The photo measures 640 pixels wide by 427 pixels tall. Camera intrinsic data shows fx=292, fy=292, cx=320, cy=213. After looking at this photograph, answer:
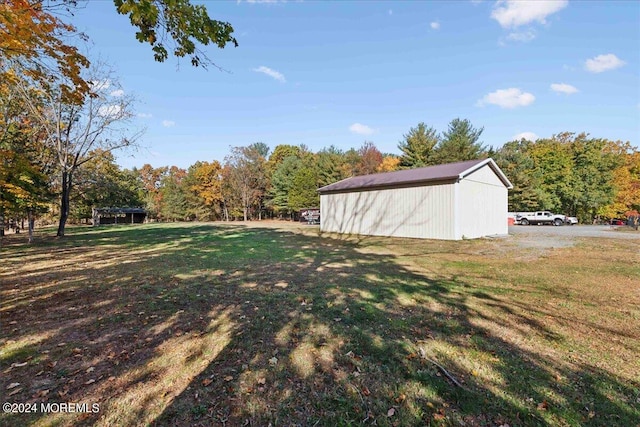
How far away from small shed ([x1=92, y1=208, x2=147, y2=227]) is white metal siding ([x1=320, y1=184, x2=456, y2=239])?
116 ft

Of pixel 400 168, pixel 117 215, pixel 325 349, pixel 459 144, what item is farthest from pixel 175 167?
pixel 325 349

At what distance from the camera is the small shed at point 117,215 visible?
38938 millimetres

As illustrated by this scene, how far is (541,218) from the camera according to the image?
26266mm

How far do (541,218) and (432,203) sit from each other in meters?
19.0

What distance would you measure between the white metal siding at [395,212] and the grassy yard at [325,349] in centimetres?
761

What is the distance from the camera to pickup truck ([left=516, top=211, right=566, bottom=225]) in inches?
1022

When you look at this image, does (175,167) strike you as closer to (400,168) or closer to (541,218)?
(400,168)

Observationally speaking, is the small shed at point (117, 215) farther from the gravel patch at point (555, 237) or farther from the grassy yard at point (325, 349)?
the gravel patch at point (555, 237)

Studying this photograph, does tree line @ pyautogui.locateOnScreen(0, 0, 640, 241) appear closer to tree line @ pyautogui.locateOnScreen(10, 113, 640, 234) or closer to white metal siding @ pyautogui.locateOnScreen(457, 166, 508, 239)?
tree line @ pyautogui.locateOnScreen(10, 113, 640, 234)

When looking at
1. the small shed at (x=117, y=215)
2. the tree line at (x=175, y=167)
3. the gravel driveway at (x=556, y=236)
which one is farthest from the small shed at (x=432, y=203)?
the small shed at (x=117, y=215)

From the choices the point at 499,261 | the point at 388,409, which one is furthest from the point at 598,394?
the point at 499,261

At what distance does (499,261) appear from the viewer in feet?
26.2

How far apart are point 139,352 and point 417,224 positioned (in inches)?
530

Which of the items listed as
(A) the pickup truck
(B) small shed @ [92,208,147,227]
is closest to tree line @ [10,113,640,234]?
(B) small shed @ [92,208,147,227]
